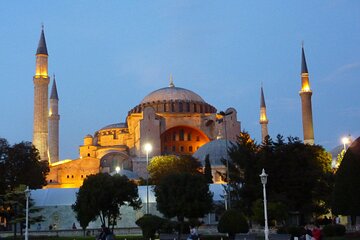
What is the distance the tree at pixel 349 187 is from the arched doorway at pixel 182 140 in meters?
45.9

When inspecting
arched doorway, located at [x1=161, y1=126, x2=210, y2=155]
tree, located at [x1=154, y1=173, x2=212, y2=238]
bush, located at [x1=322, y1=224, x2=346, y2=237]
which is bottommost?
bush, located at [x1=322, y1=224, x2=346, y2=237]

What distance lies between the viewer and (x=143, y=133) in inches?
2296

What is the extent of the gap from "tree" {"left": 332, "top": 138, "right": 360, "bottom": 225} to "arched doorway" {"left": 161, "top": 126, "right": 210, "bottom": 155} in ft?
151

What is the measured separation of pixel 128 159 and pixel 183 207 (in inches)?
1396

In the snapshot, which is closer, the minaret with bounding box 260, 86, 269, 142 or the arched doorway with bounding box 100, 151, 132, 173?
the arched doorway with bounding box 100, 151, 132, 173

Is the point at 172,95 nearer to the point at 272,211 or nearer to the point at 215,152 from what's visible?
the point at 215,152

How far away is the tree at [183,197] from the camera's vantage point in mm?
24125

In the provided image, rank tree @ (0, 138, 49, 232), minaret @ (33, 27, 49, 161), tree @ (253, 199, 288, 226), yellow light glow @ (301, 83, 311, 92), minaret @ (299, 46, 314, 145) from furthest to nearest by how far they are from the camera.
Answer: yellow light glow @ (301, 83, 311, 92), minaret @ (299, 46, 314, 145), minaret @ (33, 27, 49, 161), tree @ (0, 138, 49, 232), tree @ (253, 199, 288, 226)

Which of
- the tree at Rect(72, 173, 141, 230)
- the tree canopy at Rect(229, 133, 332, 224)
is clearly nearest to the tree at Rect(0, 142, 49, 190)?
the tree at Rect(72, 173, 141, 230)

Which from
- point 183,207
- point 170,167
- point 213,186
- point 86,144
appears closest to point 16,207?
point 183,207

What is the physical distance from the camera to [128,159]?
59031mm

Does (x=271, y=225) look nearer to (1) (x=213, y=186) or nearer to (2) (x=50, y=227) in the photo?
(1) (x=213, y=186)

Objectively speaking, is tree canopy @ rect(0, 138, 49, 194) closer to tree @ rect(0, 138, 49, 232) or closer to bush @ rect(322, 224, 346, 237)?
tree @ rect(0, 138, 49, 232)

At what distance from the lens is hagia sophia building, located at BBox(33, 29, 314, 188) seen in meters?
52.8
